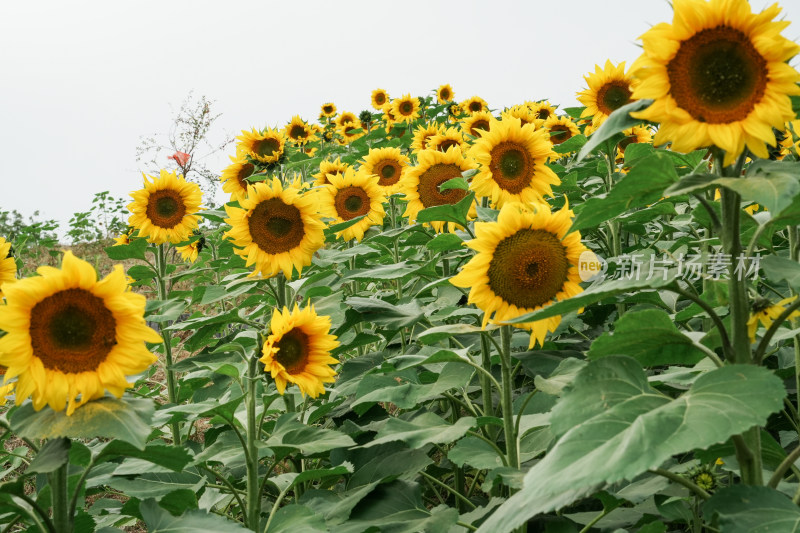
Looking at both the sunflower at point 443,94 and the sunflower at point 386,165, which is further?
the sunflower at point 443,94

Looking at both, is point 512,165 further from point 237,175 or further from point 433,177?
point 237,175

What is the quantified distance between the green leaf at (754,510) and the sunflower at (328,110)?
33.9 feet

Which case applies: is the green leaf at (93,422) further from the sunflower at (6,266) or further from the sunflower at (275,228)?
the sunflower at (275,228)

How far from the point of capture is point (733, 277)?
1.53m

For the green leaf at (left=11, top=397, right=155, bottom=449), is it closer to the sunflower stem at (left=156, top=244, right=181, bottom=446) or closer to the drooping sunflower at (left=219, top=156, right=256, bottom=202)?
the sunflower stem at (left=156, top=244, right=181, bottom=446)

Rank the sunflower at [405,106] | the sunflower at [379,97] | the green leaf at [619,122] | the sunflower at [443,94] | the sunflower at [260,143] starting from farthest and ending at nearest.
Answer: the sunflower at [379,97] < the sunflower at [443,94] < the sunflower at [405,106] < the sunflower at [260,143] < the green leaf at [619,122]

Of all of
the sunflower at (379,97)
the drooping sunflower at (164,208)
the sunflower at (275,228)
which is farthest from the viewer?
the sunflower at (379,97)

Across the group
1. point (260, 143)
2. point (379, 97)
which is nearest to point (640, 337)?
point (260, 143)

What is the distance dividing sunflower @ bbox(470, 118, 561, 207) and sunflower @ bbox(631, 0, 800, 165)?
1.62 metres

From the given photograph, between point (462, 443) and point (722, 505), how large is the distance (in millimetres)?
1115

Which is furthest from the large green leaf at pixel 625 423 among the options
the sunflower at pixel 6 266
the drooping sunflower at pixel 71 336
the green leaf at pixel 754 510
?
the sunflower at pixel 6 266

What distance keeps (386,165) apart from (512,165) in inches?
79.3

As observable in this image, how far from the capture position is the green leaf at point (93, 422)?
1624 mm

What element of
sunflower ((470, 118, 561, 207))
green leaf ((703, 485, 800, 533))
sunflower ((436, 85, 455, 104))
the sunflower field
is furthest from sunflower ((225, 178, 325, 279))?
sunflower ((436, 85, 455, 104))
